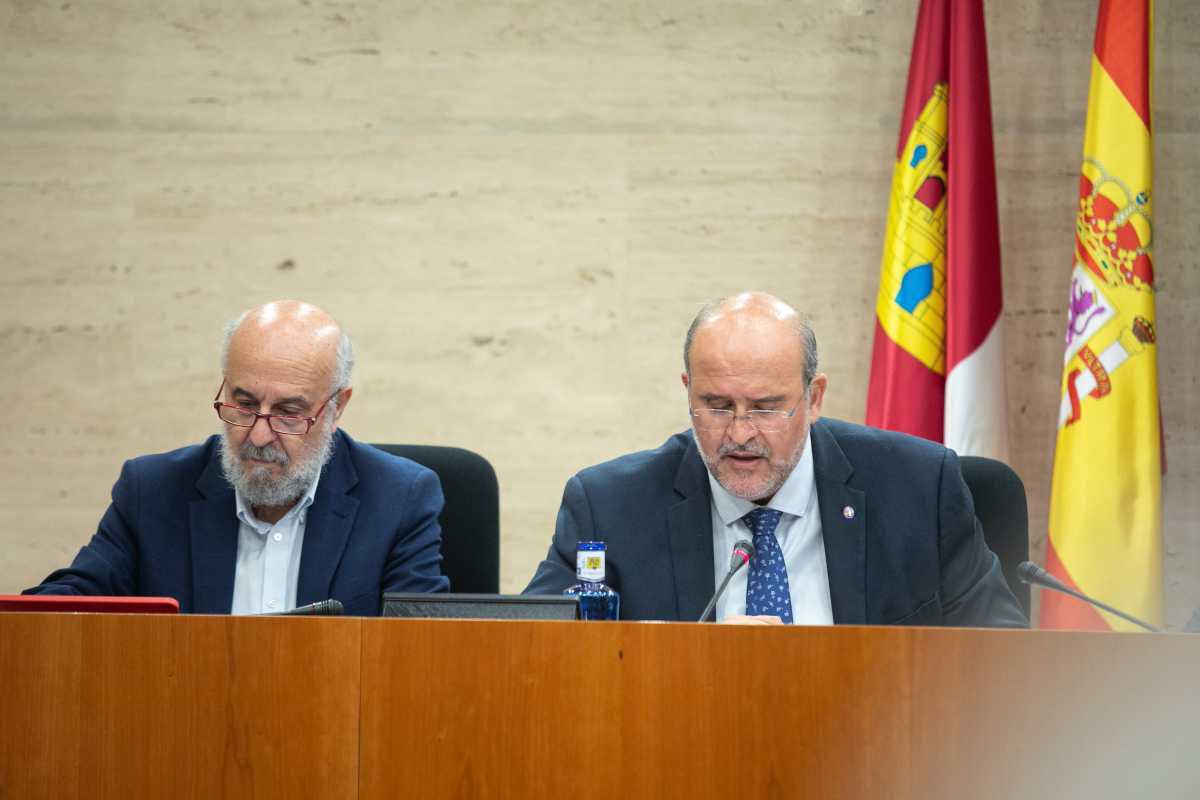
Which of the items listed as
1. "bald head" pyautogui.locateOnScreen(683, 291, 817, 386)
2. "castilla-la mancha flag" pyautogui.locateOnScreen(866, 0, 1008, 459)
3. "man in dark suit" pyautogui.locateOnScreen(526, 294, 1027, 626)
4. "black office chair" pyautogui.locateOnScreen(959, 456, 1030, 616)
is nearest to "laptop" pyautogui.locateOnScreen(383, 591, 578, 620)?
"man in dark suit" pyautogui.locateOnScreen(526, 294, 1027, 626)

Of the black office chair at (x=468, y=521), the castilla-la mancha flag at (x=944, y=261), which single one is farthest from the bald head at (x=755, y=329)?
the castilla-la mancha flag at (x=944, y=261)

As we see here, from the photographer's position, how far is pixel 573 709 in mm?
1596

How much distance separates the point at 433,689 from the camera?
1609 mm

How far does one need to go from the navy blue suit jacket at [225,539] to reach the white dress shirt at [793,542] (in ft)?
2.00

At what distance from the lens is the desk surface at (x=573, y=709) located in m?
1.55

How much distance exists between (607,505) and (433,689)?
1.14 metres

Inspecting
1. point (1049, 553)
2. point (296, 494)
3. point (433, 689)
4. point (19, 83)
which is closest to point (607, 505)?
point (296, 494)

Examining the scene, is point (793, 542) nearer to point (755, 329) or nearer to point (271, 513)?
point (755, 329)

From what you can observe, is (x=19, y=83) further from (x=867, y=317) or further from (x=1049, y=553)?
(x=1049, y=553)

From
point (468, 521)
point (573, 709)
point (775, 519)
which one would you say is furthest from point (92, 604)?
point (775, 519)

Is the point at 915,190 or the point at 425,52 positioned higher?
the point at 425,52

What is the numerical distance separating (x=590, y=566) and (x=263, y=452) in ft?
2.77

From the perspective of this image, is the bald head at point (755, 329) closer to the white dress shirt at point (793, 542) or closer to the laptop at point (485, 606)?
the white dress shirt at point (793, 542)

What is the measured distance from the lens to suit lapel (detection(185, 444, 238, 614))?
2.75 meters
